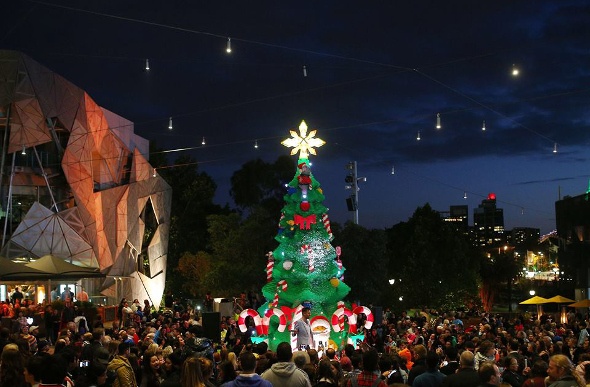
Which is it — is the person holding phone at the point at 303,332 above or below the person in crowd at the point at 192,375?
below

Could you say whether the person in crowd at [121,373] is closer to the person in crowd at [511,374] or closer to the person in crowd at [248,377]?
the person in crowd at [248,377]

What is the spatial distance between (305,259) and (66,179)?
15122mm

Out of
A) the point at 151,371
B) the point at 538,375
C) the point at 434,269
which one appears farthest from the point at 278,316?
the point at 434,269

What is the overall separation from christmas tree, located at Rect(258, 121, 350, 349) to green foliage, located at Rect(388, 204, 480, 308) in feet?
79.6

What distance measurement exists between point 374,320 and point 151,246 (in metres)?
21.4

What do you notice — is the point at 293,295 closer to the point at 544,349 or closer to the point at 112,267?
the point at 544,349

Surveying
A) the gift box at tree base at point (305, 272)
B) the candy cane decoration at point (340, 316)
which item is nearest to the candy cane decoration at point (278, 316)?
the gift box at tree base at point (305, 272)

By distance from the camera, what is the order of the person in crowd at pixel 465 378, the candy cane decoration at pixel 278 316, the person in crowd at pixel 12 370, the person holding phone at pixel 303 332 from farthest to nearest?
the candy cane decoration at pixel 278 316 → the person holding phone at pixel 303 332 → the person in crowd at pixel 465 378 → the person in crowd at pixel 12 370

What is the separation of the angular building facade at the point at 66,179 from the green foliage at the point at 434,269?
57.0 feet

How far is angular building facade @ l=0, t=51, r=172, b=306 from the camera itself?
3173cm

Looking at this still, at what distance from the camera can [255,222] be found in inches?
1779

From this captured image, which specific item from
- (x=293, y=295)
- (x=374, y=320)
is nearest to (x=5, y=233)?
(x=293, y=295)

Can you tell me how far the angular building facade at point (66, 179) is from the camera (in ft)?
104

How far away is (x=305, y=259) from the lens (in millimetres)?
23766
